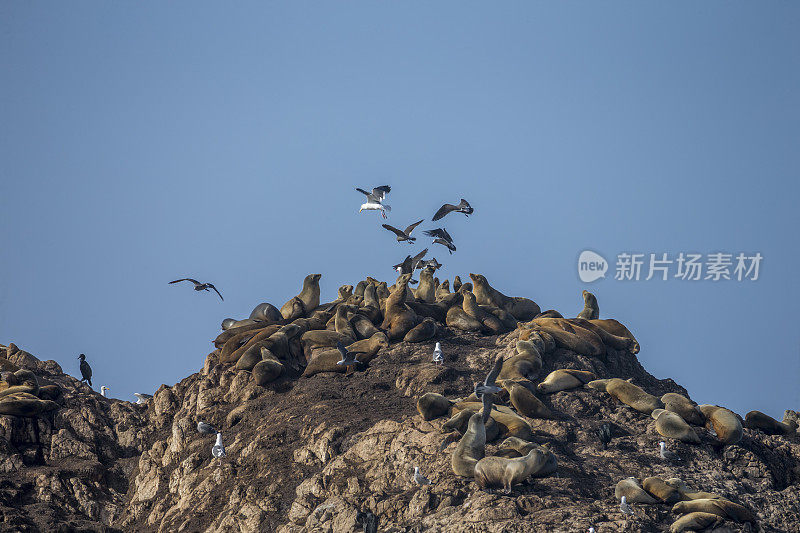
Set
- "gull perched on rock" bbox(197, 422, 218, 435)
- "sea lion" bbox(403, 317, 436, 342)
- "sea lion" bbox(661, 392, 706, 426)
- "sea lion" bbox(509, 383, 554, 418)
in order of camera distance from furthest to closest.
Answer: "sea lion" bbox(403, 317, 436, 342) < "gull perched on rock" bbox(197, 422, 218, 435) < "sea lion" bbox(661, 392, 706, 426) < "sea lion" bbox(509, 383, 554, 418)

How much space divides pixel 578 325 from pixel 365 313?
206 inches

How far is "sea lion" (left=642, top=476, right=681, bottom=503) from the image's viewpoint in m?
15.0

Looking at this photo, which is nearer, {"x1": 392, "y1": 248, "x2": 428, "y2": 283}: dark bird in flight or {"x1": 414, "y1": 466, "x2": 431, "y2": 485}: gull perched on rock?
{"x1": 414, "y1": 466, "x2": 431, "y2": 485}: gull perched on rock

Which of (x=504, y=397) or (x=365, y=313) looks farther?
(x=365, y=313)

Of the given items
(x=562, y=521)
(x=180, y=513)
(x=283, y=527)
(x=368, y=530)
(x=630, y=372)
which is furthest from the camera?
(x=630, y=372)

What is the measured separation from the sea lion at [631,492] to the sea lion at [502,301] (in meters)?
11.3

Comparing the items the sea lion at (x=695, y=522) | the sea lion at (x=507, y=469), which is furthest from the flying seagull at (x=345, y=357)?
the sea lion at (x=695, y=522)

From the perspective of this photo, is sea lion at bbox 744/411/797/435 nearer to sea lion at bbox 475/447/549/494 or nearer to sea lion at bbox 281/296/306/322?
sea lion at bbox 475/447/549/494

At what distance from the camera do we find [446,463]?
16.5 m

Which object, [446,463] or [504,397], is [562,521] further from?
[504,397]

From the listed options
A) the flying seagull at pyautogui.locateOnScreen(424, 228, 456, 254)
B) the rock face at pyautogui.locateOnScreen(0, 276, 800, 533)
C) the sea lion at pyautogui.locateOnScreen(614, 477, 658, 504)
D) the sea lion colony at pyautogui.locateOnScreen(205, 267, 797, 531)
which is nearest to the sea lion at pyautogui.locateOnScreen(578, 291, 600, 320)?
the sea lion colony at pyautogui.locateOnScreen(205, 267, 797, 531)

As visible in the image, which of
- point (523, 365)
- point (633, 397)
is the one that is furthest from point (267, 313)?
point (633, 397)

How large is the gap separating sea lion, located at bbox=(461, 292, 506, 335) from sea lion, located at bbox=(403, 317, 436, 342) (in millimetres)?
1741

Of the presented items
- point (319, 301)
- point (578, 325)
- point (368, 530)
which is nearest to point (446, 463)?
point (368, 530)
